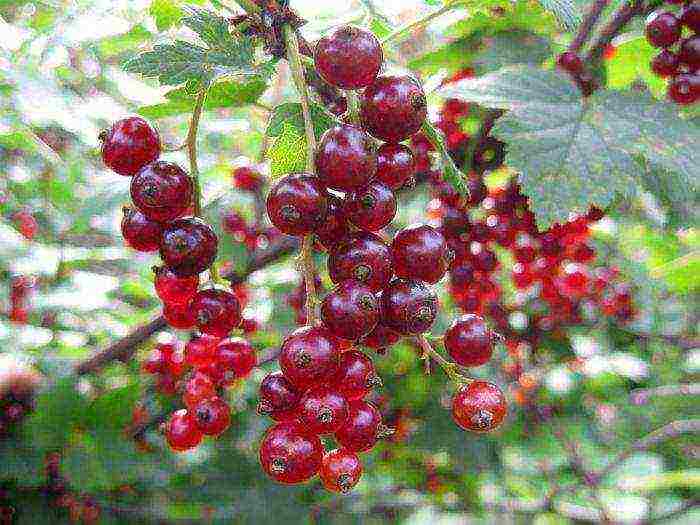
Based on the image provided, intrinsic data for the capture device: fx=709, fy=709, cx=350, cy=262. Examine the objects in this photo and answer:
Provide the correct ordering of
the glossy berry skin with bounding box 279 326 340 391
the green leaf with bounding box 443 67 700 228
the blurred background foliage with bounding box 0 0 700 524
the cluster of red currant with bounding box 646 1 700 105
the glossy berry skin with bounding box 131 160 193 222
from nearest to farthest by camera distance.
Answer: the glossy berry skin with bounding box 279 326 340 391 < the glossy berry skin with bounding box 131 160 193 222 < the green leaf with bounding box 443 67 700 228 < the cluster of red currant with bounding box 646 1 700 105 < the blurred background foliage with bounding box 0 0 700 524

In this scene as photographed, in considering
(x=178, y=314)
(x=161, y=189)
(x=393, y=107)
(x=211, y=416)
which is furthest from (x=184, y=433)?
(x=393, y=107)

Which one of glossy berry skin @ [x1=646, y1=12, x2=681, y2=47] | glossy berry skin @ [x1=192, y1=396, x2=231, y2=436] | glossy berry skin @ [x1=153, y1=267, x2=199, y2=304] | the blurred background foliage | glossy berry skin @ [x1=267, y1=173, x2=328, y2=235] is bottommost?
the blurred background foliage

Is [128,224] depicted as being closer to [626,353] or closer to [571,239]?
[571,239]

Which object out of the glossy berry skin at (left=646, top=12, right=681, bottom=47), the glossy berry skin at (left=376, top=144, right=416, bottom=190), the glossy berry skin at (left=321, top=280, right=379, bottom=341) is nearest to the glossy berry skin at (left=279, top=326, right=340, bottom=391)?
the glossy berry skin at (left=321, top=280, right=379, bottom=341)

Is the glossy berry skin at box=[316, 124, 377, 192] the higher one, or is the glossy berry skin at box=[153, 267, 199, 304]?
the glossy berry skin at box=[316, 124, 377, 192]

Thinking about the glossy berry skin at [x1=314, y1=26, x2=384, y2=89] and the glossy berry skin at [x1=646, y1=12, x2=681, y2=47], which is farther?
the glossy berry skin at [x1=646, y1=12, x2=681, y2=47]

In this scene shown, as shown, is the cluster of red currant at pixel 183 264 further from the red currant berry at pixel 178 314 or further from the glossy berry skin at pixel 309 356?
the glossy berry skin at pixel 309 356

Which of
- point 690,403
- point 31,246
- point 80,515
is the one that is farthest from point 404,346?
point 690,403

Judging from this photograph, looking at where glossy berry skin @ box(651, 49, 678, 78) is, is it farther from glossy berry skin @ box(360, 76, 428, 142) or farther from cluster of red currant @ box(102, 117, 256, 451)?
cluster of red currant @ box(102, 117, 256, 451)
